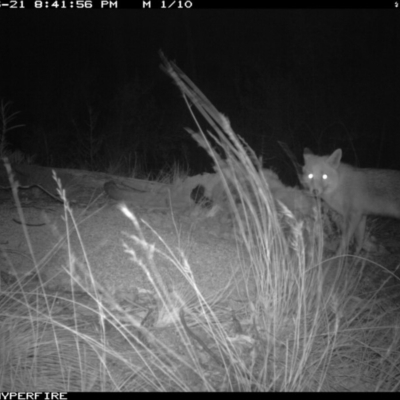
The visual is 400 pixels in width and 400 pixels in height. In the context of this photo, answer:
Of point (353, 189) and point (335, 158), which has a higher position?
point (335, 158)

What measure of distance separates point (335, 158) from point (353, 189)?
52cm

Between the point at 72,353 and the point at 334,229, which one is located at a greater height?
the point at 72,353

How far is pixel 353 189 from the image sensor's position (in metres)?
5.68

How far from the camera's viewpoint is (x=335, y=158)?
576 cm

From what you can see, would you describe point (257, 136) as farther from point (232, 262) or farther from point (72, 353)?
point (72, 353)

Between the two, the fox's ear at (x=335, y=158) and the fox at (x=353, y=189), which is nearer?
the fox at (x=353, y=189)

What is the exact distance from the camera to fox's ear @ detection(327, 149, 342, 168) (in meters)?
5.72

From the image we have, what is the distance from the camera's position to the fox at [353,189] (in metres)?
5.44

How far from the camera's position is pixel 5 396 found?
194 centimetres

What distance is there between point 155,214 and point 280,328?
2.29 m

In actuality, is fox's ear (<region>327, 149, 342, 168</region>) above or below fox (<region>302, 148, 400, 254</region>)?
above

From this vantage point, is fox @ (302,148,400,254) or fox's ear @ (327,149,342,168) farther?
fox's ear @ (327,149,342,168)

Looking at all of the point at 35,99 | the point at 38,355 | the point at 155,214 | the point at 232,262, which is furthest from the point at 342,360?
the point at 35,99

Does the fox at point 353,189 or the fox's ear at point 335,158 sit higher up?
the fox's ear at point 335,158
